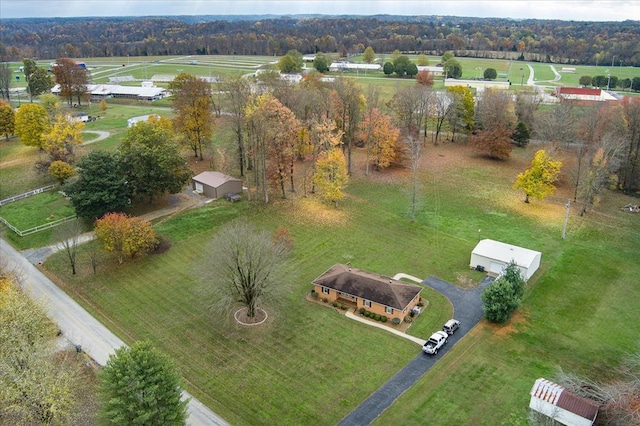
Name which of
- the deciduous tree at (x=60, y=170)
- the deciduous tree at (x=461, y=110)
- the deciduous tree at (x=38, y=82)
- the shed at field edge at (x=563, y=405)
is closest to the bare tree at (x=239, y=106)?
the deciduous tree at (x=60, y=170)

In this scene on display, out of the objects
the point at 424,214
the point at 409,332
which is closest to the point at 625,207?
the point at 424,214

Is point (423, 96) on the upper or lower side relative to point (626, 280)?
upper

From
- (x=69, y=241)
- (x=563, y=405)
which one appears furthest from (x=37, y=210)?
(x=563, y=405)

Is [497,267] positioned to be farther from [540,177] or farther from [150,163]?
[150,163]

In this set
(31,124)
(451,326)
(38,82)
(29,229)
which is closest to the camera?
(451,326)

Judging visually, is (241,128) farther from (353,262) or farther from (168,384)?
(168,384)
